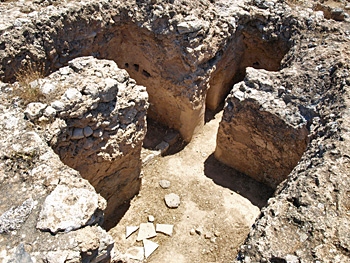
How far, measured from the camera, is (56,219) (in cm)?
386

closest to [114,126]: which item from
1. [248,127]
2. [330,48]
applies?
[248,127]

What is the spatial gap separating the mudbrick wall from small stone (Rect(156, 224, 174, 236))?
1169 millimetres

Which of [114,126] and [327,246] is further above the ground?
[327,246]

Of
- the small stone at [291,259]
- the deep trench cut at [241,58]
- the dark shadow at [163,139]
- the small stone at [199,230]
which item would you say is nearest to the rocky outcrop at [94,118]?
the dark shadow at [163,139]

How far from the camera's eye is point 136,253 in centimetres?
632

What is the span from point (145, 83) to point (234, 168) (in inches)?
118

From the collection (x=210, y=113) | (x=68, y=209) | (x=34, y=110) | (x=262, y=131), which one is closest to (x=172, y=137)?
(x=210, y=113)

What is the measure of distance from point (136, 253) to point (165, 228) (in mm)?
730

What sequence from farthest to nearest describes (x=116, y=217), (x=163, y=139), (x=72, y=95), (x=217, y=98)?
(x=217, y=98), (x=163, y=139), (x=116, y=217), (x=72, y=95)

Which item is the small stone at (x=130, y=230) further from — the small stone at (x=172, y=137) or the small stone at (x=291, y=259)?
the small stone at (x=291, y=259)

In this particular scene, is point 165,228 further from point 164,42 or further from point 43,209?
point 164,42

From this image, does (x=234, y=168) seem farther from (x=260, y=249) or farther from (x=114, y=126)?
(x=260, y=249)

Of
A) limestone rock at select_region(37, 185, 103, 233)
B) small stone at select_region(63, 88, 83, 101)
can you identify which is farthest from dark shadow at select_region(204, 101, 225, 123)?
limestone rock at select_region(37, 185, 103, 233)

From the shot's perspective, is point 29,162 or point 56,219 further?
point 29,162
